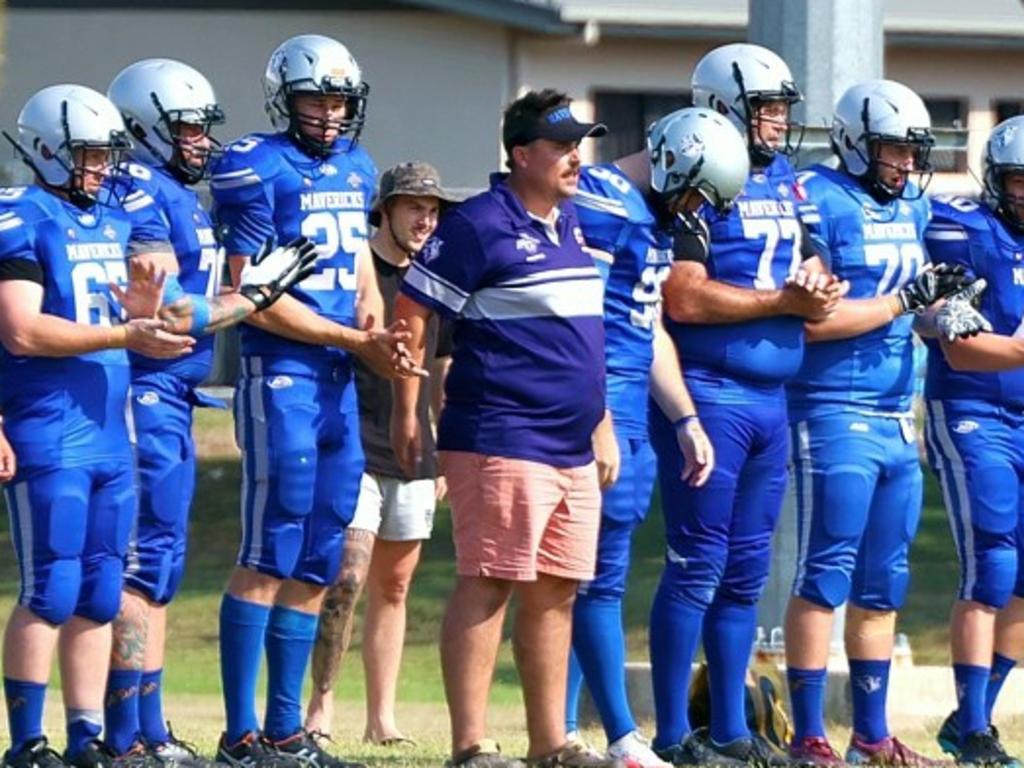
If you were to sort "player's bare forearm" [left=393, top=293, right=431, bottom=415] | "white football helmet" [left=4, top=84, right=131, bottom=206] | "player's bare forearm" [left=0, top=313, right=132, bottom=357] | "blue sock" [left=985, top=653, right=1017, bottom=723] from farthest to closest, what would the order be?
1. "blue sock" [left=985, top=653, right=1017, bottom=723]
2. "player's bare forearm" [left=393, top=293, right=431, bottom=415]
3. "white football helmet" [left=4, top=84, right=131, bottom=206]
4. "player's bare forearm" [left=0, top=313, right=132, bottom=357]

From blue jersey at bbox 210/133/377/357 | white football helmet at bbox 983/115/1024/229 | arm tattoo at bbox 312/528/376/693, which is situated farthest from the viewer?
arm tattoo at bbox 312/528/376/693

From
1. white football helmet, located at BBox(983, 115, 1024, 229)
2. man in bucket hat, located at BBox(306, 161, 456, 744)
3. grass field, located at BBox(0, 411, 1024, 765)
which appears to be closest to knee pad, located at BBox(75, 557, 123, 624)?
grass field, located at BBox(0, 411, 1024, 765)

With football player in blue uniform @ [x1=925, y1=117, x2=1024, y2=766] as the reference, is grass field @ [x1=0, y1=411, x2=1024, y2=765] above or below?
below

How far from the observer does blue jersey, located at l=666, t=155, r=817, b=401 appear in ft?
30.5

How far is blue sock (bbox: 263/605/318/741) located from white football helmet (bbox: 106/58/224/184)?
144 centimetres

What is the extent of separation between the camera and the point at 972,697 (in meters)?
9.81

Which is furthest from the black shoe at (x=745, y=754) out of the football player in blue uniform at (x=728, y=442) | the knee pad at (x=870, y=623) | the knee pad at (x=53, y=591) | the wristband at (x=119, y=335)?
the wristband at (x=119, y=335)

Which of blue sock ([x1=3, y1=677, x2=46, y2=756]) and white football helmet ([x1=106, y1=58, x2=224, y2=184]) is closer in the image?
blue sock ([x1=3, y1=677, x2=46, y2=756])

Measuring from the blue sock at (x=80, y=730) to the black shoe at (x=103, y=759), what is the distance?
0.01 metres

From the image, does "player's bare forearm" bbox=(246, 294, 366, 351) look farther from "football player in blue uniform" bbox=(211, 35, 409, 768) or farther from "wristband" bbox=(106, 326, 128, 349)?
"wristband" bbox=(106, 326, 128, 349)

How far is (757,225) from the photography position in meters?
9.37

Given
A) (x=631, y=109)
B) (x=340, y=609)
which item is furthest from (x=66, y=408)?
(x=631, y=109)

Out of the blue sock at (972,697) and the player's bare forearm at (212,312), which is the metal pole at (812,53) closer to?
the blue sock at (972,697)

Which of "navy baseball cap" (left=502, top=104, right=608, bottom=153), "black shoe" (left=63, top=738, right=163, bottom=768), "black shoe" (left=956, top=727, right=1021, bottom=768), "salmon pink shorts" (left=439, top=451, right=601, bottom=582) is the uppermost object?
"navy baseball cap" (left=502, top=104, right=608, bottom=153)
